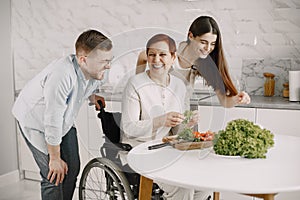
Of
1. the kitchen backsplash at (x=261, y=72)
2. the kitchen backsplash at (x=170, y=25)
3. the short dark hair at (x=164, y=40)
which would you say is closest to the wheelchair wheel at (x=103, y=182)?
the short dark hair at (x=164, y=40)

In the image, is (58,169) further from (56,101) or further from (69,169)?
(56,101)

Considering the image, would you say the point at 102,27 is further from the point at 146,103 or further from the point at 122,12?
the point at 146,103

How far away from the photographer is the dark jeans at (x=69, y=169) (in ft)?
7.43

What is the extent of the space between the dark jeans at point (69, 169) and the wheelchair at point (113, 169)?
0.23 metres

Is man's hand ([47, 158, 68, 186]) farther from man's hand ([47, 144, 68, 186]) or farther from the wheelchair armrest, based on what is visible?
the wheelchair armrest

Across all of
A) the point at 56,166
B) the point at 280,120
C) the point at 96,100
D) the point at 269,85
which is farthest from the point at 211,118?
the point at 56,166

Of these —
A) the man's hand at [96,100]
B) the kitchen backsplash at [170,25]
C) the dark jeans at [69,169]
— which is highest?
the kitchen backsplash at [170,25]

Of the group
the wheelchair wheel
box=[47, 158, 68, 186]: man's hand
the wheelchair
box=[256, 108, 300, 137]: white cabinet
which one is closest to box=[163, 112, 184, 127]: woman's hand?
the wheelchair

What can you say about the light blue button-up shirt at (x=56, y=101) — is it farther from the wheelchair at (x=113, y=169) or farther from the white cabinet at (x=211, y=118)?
the white cabinet at (x=211, y=118)

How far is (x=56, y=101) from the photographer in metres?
2.14

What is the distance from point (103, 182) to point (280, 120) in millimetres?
1045

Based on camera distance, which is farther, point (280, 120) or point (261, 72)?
point (261, 72)

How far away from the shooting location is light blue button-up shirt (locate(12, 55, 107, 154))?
2070mm

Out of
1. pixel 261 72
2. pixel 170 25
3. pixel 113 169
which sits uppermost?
pixel 170 25
